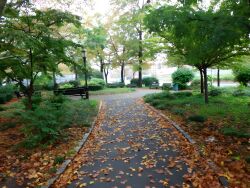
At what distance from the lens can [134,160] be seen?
6043 mm

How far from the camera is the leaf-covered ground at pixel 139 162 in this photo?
492 cm

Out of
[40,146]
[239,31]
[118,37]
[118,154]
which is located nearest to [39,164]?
[40,146]

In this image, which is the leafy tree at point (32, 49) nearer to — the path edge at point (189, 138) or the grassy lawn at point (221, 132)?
the path edge at point (189, 138)

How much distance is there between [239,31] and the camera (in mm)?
6289

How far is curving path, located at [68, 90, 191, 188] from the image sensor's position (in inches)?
195

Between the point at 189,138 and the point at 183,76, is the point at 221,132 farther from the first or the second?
the point at 183,76

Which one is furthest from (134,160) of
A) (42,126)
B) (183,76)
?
(183,76)

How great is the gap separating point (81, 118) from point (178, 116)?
13.0 ft

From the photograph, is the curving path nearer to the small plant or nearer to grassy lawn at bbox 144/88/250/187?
the small plant

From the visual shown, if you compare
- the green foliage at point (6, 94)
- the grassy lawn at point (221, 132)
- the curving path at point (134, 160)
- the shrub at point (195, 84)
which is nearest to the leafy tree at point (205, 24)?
the grassy lawn at point (221, 132)

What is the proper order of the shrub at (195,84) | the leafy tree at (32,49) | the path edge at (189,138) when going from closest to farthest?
the path edge at (189,138), the leafy tree at (32,49), the shrub at (195,84)

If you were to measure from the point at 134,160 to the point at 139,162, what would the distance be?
0.60ft

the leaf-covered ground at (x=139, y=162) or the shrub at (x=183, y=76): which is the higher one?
the shrub at (x=183, y=76)

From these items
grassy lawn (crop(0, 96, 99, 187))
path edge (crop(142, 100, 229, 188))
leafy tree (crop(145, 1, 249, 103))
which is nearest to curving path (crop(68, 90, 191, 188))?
path edge (crop(142, 100, 229, 188))
